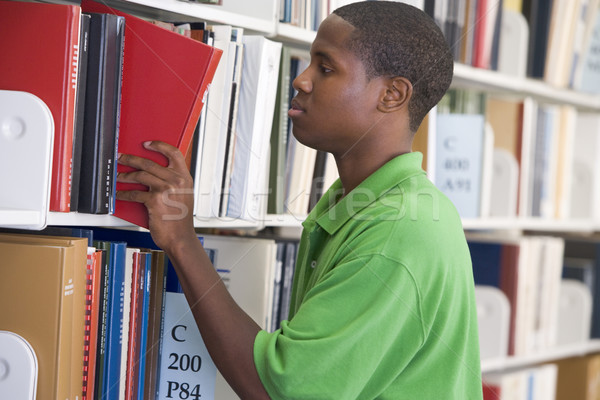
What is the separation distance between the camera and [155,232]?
3.08 ft

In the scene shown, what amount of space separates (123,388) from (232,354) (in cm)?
25

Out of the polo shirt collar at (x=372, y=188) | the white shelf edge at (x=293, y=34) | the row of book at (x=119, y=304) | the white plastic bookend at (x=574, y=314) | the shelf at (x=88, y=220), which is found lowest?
the white plastic bookend at (x=574, y=314)

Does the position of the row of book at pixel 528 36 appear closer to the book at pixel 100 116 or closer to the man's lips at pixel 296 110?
the man's lips at pixel 296 110

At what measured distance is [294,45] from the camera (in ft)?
4.71

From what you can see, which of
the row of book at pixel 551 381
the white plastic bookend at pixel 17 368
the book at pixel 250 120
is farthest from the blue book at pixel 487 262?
the white plastic bookend at pixel 17 368

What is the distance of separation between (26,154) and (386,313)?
0.46 metres

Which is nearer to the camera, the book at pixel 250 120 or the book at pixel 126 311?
the book at pixel 126 311

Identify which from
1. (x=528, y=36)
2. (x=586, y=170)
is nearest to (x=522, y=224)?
(x=586, y=170)

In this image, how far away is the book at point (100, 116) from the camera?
90 cm

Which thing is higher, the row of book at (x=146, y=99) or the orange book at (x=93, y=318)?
the row of book at (x=146, y=99)

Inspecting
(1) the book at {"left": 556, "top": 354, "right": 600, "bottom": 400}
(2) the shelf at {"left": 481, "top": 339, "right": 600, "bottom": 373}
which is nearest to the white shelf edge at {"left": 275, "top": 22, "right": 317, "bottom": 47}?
(2) the shelf at {"left": 481, "top": 339, "right": 600, "bottom": 373}

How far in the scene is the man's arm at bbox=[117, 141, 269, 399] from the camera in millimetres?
880

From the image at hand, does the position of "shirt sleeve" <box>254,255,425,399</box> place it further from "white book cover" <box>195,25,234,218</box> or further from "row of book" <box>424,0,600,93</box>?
"row of book" <box>424,0,600,93</box>

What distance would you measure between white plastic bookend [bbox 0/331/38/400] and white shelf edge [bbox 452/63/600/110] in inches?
44.6
